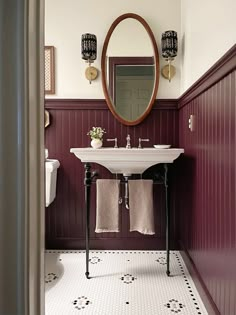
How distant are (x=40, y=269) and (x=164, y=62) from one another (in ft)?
7.59

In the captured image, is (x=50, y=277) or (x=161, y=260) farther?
(x=161, y=260)

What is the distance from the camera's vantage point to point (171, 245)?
2.62 metres

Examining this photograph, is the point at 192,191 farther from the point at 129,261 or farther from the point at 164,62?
the point at 164,62

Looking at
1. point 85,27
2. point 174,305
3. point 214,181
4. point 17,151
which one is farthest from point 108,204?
point 17,151

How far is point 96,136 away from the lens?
2.48 m

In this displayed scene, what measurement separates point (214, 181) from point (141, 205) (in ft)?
2.58

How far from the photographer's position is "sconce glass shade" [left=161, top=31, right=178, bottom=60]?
2428 millimetres

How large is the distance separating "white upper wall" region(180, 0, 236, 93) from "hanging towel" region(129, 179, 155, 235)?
842mm

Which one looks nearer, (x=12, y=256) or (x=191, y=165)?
(x=12, y=256)

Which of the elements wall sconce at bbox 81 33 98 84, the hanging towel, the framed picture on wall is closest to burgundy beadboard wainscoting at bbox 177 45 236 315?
the hanging towel

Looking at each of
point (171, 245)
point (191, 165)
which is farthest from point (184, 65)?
point (171, 245)

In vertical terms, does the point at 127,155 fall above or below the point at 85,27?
below

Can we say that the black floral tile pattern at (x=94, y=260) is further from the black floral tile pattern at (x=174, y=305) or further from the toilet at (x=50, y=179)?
the black floral tile pattern at (x=174, y=305)

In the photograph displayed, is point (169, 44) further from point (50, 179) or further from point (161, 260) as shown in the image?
point (161, 260)
